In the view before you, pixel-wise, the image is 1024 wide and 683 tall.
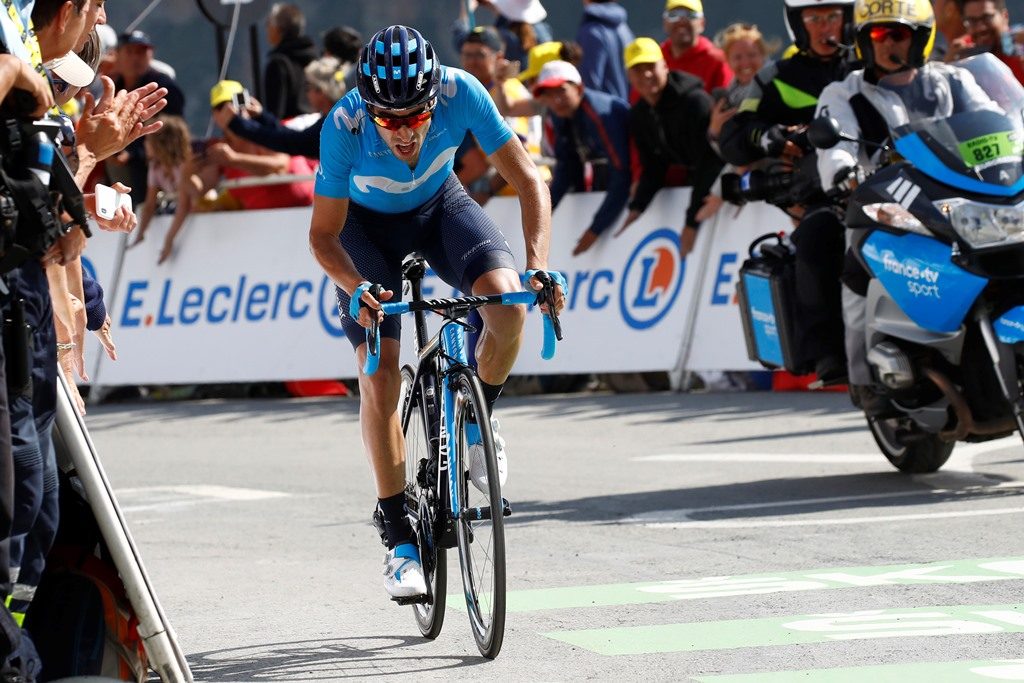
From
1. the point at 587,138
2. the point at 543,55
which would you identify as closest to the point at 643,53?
the point at 587,138

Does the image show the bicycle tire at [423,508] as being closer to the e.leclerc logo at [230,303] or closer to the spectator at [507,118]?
the spectator at [507,118]

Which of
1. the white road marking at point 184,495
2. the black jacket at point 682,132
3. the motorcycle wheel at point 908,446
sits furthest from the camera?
the black jacket at point 682,132

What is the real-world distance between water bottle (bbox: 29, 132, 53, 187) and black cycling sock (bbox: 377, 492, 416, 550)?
9.84ft

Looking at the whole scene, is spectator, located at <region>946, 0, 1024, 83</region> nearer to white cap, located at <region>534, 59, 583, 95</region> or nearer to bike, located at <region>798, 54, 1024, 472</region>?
white cap, located at <region>534, 59, 583, 95</region>

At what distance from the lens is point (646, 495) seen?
992 cm

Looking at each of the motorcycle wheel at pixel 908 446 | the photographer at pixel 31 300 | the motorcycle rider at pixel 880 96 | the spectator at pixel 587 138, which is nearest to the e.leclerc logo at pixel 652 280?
the spectator at pixel 587 138

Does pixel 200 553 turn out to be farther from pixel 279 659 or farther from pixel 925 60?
pixel 925 60

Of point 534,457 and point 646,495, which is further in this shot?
point 534,457

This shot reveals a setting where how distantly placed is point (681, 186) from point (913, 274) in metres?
5.61

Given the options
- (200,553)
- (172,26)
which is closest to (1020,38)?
(200,553)

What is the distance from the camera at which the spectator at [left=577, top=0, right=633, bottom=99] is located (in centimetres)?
1539

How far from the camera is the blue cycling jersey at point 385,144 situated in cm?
691

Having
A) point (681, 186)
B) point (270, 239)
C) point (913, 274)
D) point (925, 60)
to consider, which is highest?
point (925, 60)

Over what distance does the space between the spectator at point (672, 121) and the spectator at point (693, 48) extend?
2.35 ft
